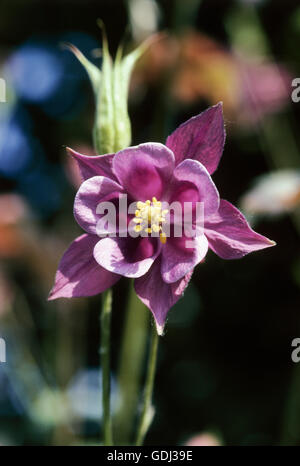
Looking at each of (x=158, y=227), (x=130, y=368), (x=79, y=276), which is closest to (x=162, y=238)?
(x=158, y=227)

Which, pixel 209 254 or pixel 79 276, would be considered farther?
pixel 209 254

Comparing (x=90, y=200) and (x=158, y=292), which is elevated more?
(x=90, y=200)

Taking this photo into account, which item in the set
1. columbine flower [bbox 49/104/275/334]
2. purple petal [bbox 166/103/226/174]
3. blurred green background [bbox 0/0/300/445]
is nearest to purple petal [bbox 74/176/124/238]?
columbine flower [bbox 49/104/275/334]

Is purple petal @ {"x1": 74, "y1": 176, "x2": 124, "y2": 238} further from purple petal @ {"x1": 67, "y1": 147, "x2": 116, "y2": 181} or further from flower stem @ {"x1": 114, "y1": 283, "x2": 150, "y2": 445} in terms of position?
flower stem @ {"x1": 114, "y1": 283, "x2": 150, "y2": 445}

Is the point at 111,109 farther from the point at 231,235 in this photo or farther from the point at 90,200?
the point at 231,235

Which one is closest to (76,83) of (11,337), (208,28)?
(208,28)

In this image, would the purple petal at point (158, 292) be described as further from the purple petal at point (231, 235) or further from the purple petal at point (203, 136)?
the purple petal at point (203, 136)
